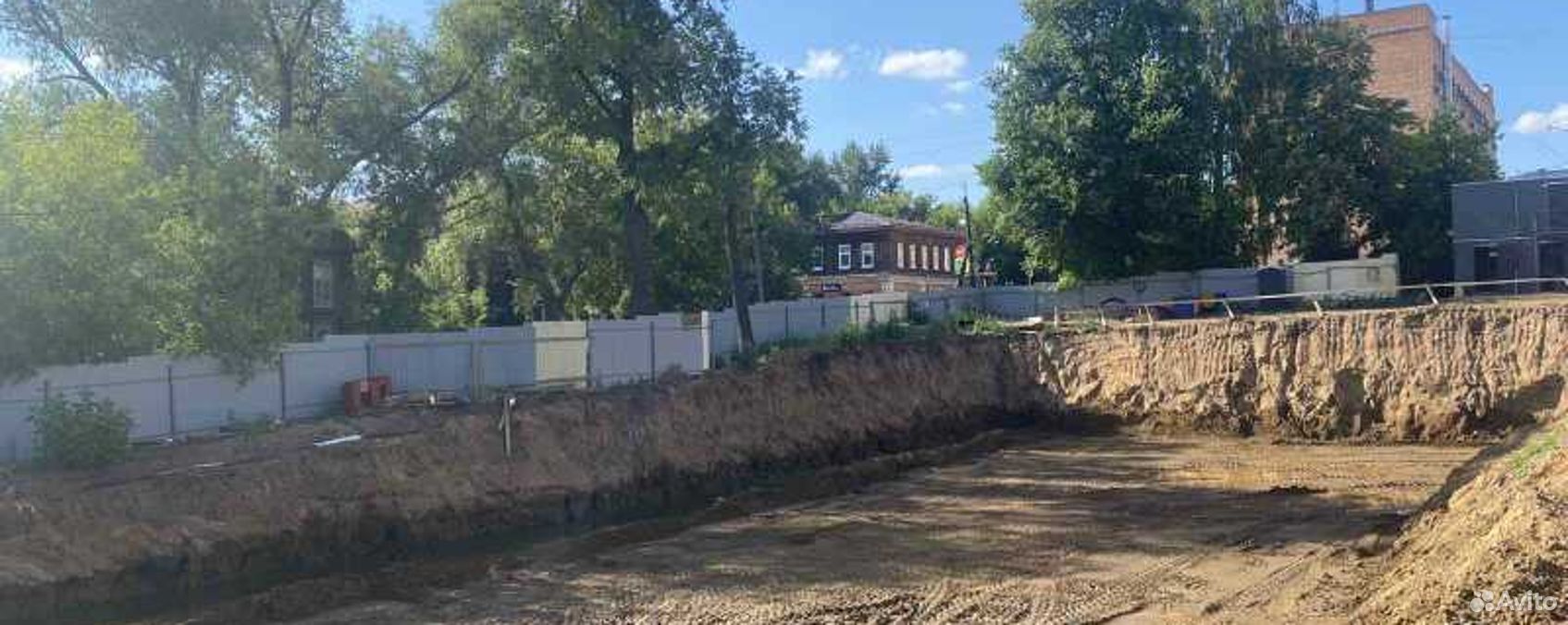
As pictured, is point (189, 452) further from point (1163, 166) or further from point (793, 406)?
point (1163, 166)

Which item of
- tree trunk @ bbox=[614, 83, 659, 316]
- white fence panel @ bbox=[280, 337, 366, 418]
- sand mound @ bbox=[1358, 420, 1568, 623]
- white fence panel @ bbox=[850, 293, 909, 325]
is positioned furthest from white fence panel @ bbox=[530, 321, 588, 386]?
sand mound @ bbox=[1358, 420, 1568, 623]

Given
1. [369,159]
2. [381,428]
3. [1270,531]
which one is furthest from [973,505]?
[369,159]

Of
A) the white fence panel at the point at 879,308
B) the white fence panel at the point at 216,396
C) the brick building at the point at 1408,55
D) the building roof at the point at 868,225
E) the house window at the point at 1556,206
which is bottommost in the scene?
the white fence panel at the point at 216,396

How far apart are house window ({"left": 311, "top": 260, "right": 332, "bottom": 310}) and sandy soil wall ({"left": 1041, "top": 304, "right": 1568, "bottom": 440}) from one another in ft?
68.3

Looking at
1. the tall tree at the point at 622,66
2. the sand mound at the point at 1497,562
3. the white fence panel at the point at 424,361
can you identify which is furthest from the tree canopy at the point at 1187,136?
the sand mound at the point at 1497,562

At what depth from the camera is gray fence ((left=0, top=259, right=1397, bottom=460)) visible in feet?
61.9

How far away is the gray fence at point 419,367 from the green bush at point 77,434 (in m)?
0.66

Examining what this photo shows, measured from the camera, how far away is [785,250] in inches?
2446

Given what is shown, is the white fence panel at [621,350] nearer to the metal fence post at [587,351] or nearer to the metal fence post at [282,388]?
the metal fence post at [587,351]

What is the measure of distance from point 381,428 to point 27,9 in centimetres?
1322

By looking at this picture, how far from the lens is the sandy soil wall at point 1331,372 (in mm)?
29031

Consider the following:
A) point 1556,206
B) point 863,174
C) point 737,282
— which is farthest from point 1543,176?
point 863,174

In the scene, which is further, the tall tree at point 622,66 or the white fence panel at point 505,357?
the tall tree at point 622,66

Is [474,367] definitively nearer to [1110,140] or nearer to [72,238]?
[72,238]
